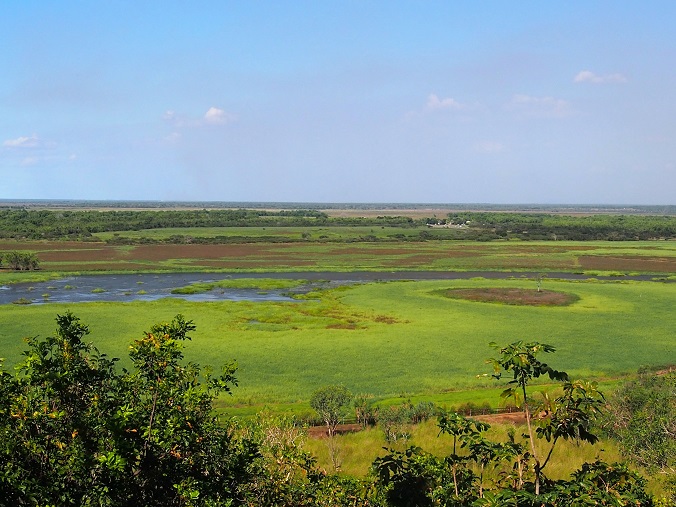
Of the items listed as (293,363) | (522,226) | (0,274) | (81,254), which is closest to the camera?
(293,363)

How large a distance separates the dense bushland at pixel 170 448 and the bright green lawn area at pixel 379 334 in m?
14.5

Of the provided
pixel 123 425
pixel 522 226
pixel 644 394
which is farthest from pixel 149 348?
pixel 522 226

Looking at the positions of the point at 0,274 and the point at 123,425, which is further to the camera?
the point at 0,274

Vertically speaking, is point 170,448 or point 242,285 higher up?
point 170,448

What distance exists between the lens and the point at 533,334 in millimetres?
38156

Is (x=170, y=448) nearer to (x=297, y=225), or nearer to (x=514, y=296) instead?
(x=514, y=296)

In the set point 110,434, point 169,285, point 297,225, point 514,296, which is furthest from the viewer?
point 297,225

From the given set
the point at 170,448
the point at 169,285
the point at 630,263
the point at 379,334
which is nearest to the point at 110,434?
the point at 170,448

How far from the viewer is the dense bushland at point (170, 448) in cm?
565

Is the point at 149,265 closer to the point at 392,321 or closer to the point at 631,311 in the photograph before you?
the point at 392,321

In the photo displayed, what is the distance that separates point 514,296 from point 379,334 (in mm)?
20947

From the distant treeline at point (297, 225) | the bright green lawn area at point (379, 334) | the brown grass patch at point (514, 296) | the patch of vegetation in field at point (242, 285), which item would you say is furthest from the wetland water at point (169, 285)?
the distant treeline at point (297, 225)

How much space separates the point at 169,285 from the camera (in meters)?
61.1

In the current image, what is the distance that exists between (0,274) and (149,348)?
7003cm
